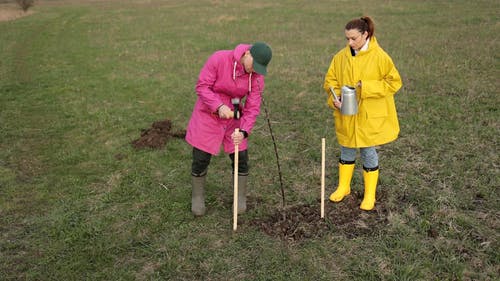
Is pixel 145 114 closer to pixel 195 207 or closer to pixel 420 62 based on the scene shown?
pixel 195 207

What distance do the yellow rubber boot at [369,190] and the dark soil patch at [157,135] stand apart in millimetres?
3690

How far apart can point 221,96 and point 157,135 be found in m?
3.23

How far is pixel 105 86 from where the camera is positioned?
1172 cm

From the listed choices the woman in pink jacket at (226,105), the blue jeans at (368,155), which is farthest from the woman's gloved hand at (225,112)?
the blue jeans at (368,155)

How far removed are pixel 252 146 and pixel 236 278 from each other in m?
3.51

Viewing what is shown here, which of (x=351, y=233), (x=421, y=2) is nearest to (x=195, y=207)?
(x=351, y=233)

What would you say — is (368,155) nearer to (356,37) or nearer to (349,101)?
(349,101)

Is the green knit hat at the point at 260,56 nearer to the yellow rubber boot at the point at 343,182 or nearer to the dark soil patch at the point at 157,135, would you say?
the yellow rubber boot at the point at 343,182

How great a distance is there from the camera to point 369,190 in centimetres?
531

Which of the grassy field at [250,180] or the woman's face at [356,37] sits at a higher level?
the woman's face at [356,37]

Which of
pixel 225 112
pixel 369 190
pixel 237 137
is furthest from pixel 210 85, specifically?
pixel 369 190

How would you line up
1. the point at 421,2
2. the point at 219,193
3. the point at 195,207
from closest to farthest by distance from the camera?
the point at 195,207
the point at 219,193
the point at 421,2

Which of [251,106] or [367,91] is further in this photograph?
[251,106]

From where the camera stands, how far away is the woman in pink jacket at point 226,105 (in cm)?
454
